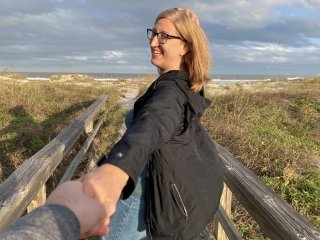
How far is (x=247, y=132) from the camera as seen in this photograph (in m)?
7.60

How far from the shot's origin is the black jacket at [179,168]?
68.4 inches

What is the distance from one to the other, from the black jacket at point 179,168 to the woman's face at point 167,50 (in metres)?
0.17

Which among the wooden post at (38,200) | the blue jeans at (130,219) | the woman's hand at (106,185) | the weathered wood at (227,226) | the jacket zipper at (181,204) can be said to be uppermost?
the woman's hand at (106,185)

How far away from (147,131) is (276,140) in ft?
20.0

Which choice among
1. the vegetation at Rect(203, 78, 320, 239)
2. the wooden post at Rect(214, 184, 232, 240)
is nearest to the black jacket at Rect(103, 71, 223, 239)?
the wooden post at Rect(214, 184, 232, 240)

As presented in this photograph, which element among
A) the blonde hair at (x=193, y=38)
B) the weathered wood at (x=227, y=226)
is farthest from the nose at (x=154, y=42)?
the weathered wood at (x=227, y=226)

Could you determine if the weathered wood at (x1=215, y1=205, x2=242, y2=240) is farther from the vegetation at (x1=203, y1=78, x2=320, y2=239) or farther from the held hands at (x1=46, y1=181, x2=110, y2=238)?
the held hands at (x1=46, y1=181, x2=110, y2=238)

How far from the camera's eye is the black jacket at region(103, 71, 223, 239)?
174cm

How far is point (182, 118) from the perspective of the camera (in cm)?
183

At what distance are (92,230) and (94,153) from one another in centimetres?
674

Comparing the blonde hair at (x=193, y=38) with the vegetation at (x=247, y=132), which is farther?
the vegetation at (x=247, y=132)

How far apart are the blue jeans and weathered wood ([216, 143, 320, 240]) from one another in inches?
23.9

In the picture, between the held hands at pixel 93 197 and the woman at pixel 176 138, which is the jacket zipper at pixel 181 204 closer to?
the woman at pixel 176 138

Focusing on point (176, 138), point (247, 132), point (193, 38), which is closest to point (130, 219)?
point (176, 138)
